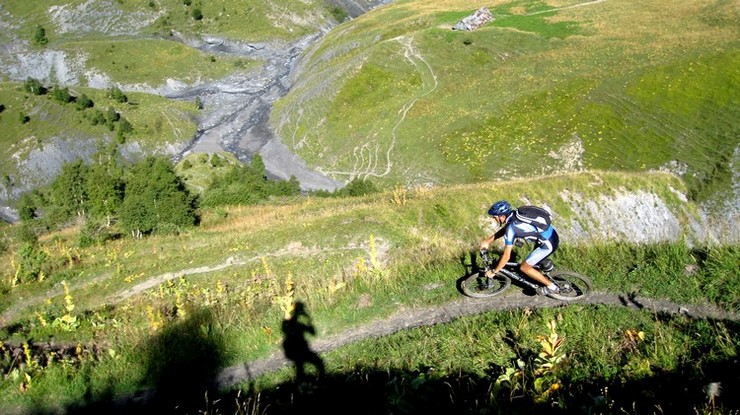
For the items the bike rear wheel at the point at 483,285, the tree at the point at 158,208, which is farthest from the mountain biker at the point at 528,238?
the tree at the point at 158,208

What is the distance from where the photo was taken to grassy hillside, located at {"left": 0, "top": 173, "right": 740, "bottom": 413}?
13.7 metres

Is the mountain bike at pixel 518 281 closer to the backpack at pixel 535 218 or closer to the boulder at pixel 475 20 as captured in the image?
the backpack at pixel 535 218

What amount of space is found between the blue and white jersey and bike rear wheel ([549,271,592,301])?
142 centimetres

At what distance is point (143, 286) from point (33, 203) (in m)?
79.7

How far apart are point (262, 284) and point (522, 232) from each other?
10.7 meters

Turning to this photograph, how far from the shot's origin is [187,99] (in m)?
132

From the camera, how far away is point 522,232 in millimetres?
14164

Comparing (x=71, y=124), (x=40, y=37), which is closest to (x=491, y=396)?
→ (x=71, y=124)

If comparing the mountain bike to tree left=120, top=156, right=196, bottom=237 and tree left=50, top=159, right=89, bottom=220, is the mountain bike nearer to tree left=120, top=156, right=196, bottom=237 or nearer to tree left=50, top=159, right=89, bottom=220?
tree left=120, top=156, right=196, bottom=237

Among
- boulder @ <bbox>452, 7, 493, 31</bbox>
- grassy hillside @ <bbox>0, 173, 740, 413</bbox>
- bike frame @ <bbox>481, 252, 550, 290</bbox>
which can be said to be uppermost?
bike frame @ <bbox>481, 252, 550, 290</bbox>

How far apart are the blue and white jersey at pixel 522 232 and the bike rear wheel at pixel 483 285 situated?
174 cm

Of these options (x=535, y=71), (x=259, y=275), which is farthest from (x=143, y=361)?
(x=535, y=71)

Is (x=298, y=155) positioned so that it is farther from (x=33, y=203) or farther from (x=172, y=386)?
(x=172, y=386)

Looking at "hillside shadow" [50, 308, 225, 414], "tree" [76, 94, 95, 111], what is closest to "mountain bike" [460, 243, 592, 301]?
"hillside shadow" [50, 308, 225, 414]
